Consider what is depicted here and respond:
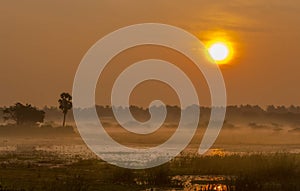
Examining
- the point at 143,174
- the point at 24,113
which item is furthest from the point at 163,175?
the point at 24,113

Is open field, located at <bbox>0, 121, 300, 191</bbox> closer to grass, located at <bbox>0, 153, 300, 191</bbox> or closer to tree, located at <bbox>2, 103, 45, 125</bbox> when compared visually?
grass, located at <bbox>0, 153, 300, 191</bbox>

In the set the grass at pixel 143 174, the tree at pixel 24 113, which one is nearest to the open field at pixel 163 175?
the grass at pixel 143 174

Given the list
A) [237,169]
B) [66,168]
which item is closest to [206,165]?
[237,169]

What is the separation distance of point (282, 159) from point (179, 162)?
1262cm

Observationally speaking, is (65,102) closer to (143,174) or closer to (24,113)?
(24,113)

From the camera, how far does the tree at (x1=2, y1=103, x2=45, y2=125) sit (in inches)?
5172

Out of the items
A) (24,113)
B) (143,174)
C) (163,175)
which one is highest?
(24,113)

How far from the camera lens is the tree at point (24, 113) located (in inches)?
5172

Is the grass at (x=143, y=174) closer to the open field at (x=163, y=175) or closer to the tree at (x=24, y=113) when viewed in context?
the open field at (x=163, y=175)

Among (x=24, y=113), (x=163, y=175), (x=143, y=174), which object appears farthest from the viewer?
(x=24, y=113)

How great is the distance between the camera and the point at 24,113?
430 ft

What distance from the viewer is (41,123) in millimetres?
143125

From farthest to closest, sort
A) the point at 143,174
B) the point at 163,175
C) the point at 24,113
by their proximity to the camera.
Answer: the point at 24,113, the point at 143,174, the point at 163,175

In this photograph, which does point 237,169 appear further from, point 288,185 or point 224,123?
point 224,123
